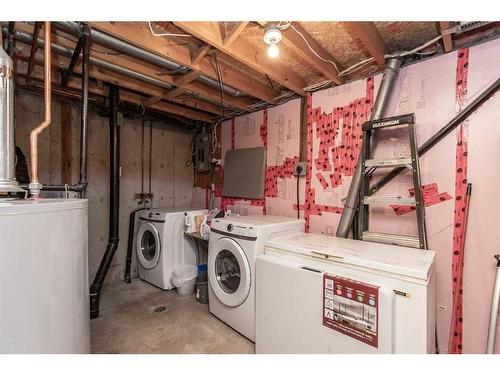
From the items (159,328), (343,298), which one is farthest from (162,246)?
(343,298)

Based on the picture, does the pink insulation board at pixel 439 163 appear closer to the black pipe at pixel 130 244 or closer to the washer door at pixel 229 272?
the washer door at pixel 229 272

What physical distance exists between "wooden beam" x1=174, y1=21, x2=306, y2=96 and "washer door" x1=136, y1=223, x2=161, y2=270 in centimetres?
205

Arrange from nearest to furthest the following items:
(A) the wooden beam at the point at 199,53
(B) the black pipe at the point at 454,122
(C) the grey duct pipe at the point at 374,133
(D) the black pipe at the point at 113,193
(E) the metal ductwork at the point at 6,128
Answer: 1. (E) the metal ductwork at the point at 6,128
2. (B) the black pipe at the point at 454,122
3. (A) the wooden beam at the point at 199,53
4. (C) the grey duct pipe at the point at 374,133
5. (D) the black pipe at the point at 113,193

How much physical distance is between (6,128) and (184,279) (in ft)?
7.38

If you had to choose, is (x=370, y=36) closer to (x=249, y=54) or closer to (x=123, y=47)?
(x=249, y=54)

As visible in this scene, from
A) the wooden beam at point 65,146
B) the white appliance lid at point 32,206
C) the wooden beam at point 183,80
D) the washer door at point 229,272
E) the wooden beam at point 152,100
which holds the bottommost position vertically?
the washer door at point 229,272

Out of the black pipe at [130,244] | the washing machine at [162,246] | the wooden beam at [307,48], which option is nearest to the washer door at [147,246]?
the washing machine at [162,246]

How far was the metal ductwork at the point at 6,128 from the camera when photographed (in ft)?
3.70

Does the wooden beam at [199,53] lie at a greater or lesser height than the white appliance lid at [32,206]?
greater

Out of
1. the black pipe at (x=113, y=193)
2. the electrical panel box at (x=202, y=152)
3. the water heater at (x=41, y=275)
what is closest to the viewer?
the water heater at (x=41, y=275)

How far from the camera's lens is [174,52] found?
6.10 ft

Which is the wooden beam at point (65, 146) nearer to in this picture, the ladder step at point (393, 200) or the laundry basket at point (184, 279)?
the laundry basket at point (184, 279)

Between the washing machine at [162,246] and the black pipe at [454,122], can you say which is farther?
the washing machine at [162,246]

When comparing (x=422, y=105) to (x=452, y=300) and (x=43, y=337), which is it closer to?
(x=452, y=300)
